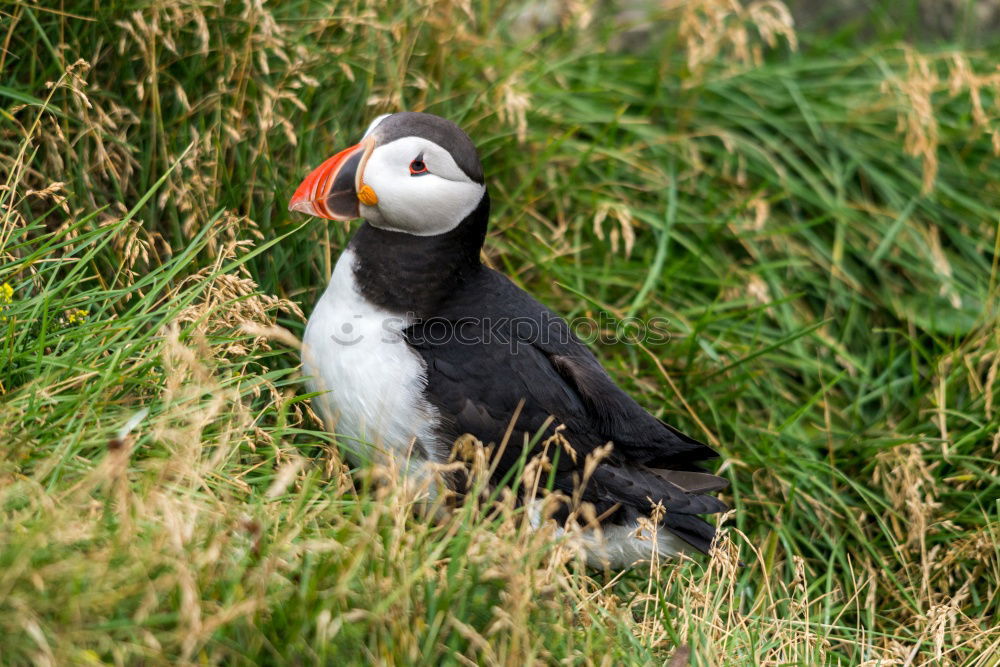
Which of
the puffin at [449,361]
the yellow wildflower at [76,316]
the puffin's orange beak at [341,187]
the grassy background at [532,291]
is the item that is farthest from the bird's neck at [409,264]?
the yellow wildflower at [76,316]

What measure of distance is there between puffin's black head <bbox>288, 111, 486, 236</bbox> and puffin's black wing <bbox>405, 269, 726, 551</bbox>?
1.15 feet

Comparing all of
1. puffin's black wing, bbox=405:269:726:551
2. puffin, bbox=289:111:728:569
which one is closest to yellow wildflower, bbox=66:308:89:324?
puffin, bbox=289:111:728:569

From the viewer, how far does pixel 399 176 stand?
10.0 feet

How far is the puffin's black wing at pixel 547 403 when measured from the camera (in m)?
3.14

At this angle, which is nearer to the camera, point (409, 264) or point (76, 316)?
point (76, 316)

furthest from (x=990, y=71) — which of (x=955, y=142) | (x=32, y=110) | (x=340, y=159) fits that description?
(x=32, y=110)

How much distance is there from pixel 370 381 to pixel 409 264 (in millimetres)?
389

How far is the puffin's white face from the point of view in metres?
3.04

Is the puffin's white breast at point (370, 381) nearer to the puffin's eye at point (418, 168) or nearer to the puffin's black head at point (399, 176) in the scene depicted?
the puffin's black head at point (399, 176)

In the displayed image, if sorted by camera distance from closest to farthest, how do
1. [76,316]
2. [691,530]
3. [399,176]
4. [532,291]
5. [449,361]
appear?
[76,316]
[399,176]
[449,361]
[691,530]
[532,291]

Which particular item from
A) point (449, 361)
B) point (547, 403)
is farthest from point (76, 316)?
point (547, 403)

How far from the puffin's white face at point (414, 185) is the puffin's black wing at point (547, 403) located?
30 centimetres

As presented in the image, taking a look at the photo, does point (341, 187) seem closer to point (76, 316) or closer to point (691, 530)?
point (76, 316)

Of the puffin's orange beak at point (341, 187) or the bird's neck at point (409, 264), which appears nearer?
the puffin's orange beak at point (341, 187)
